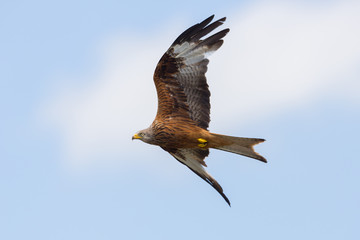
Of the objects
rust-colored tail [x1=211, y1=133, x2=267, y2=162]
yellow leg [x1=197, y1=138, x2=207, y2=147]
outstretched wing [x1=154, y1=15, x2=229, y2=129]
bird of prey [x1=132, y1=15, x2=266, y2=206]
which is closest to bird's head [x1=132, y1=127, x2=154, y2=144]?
bird of prey [x1=132, y1=15, x2=266, y2=206]

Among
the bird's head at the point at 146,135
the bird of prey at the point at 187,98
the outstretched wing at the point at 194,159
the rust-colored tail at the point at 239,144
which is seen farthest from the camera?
the outstretched wing at the point at 194,159

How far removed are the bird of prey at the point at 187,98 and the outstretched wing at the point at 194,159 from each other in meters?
0.70

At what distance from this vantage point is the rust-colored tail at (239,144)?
14117 millimetres

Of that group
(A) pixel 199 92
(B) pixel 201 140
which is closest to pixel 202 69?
(A) pixel 199 92

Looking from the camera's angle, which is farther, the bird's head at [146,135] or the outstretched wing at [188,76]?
the bird's head at [146,135]

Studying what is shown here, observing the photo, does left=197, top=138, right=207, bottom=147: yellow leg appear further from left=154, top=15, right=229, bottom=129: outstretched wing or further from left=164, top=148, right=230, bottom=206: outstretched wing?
left=164, top=148, right=230, bottom=206: outstretched wing

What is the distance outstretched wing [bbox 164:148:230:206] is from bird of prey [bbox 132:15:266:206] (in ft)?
2.30

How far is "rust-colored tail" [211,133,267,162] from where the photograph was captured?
14117mm

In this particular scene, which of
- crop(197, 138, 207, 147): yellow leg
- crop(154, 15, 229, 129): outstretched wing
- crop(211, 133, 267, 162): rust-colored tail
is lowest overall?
crop(211, 133, 267, 162): rust-colored tail

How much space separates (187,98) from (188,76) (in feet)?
1.69

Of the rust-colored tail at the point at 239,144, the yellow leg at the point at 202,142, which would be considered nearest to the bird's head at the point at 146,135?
the yellow leg at the point at 202,142

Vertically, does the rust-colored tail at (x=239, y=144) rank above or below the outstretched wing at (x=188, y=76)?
below

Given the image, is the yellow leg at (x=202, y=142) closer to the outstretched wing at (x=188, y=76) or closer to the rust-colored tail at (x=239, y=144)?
the rust-colored tail at (x=239, y=144)

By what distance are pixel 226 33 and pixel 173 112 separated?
7.16 ft
